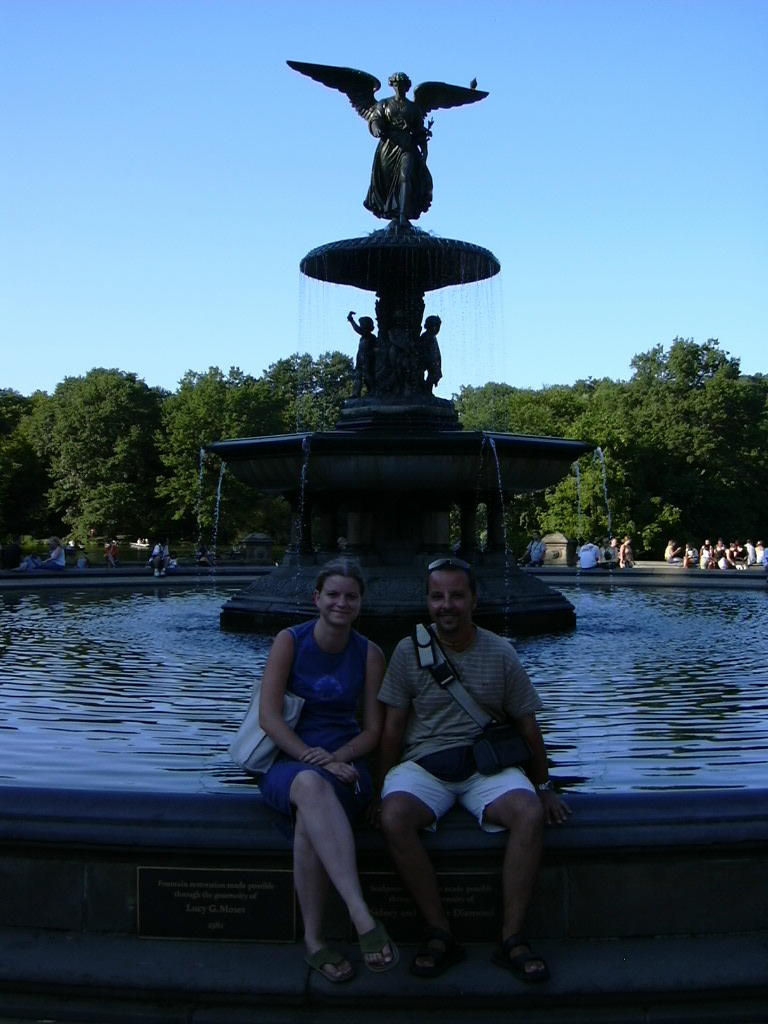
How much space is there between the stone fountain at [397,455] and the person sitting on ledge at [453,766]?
7.49 m

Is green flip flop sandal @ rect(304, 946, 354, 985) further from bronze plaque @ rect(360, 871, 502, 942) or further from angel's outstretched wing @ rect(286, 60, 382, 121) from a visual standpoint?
angel's outstretched wing @ rect(286, 60, 382, 121)

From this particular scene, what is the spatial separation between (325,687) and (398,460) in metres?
8.37

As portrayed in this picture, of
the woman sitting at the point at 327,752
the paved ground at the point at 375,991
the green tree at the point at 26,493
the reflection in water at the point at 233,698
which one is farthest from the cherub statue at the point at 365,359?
the green tree at the point at 26,493

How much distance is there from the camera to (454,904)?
3797mm

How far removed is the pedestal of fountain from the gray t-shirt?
757 cm

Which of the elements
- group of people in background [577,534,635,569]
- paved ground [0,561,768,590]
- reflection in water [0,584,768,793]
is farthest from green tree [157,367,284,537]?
reflection in water [0,584,768,793]

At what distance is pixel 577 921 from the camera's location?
3.83 m

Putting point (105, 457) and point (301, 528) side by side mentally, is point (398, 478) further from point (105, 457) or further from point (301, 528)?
point (105, 457)

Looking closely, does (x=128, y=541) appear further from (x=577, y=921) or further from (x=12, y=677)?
(x=577, y=921)

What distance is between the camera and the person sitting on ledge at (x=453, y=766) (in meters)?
3.66

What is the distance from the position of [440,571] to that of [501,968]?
4.39 feet

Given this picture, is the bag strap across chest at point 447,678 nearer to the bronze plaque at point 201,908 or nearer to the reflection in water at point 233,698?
the bronze plaque at point 201,908

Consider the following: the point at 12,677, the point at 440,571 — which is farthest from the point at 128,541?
the point at 440,571

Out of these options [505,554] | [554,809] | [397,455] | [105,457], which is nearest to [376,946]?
[554,809]
